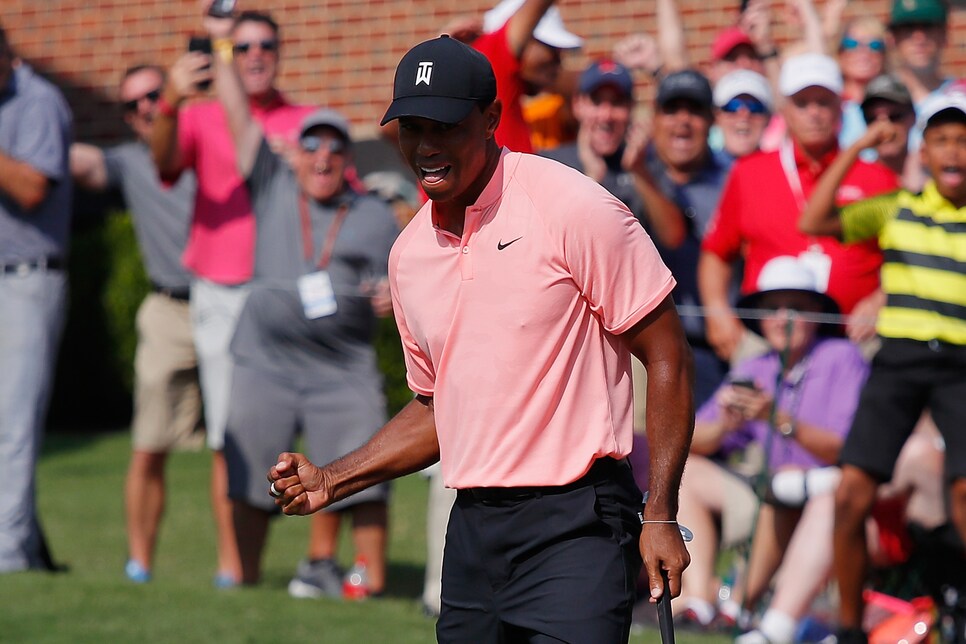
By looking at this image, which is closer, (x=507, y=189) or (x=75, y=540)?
(x=507, y=189)

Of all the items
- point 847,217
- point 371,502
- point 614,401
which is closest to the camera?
point 614,401

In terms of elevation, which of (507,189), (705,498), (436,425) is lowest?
(705,498)

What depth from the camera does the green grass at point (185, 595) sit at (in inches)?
258

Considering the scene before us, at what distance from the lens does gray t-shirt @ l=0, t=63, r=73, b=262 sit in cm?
793

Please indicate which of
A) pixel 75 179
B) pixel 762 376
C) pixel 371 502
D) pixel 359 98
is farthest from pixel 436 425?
pixel 359 98

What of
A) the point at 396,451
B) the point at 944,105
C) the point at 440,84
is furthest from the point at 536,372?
the point at 944,105

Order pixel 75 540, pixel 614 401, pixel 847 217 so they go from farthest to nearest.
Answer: pixel 75 540, pixel 847 217, pixel 614 401

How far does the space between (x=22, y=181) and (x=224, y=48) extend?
1.21 metres

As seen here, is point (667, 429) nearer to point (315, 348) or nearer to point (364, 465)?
point (364, 465)

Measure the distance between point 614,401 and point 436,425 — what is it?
1.63 ft

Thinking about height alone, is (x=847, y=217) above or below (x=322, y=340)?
above

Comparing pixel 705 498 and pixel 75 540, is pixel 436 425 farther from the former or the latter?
pixel 75 540

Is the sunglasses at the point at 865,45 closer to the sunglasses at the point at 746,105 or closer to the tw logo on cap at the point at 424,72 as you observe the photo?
the sunglasses at the point at 746,105

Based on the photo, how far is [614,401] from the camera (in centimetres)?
390
